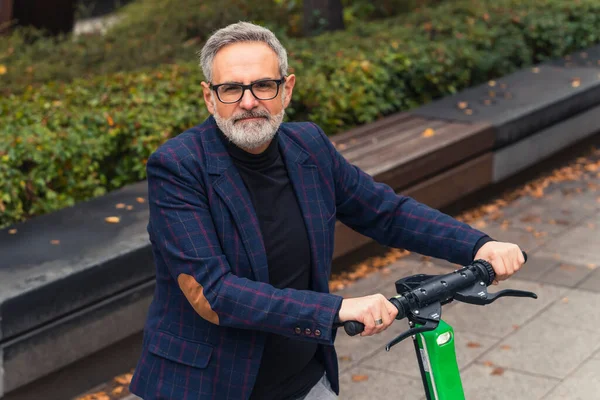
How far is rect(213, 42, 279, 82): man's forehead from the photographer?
2609mm

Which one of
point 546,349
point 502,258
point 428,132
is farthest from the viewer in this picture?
point 428,132

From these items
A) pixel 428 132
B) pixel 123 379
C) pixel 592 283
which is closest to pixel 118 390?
pixel 123 379

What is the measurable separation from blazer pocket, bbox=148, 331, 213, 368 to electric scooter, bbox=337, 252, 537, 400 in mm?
546

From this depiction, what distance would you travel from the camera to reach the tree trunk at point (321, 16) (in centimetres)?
1126

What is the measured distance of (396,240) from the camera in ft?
10.2

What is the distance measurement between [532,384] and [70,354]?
2.46m

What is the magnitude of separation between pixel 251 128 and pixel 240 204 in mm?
223

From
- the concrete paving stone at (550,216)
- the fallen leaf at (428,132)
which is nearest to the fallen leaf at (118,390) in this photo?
the fallen leaf at (428,132)

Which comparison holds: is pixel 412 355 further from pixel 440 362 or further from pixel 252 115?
pixel 252 115

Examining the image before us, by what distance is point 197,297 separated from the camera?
8.50ft

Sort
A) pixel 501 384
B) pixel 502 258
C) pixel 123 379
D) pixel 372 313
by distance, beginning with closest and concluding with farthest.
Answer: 1. pixel 372 313
2. pixel 502 258
3. pixel 501 384
4. pixel 123 379

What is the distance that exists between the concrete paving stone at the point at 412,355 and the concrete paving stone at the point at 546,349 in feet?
0.26

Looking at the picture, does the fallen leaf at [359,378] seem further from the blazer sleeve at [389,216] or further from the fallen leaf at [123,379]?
the blazer sleeve at [389,216]

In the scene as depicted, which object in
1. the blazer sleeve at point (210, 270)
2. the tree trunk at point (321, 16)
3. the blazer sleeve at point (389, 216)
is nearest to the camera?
the blazer sleeve at point (210, 270)
